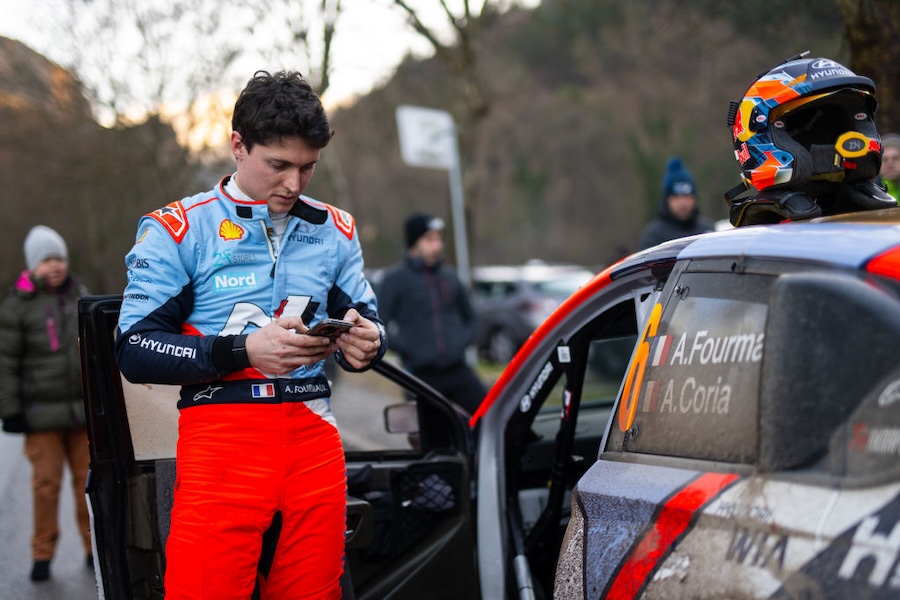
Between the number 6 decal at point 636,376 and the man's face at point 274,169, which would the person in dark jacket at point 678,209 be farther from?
the man's face at point 274,169

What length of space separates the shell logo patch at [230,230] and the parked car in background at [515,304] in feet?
41.3

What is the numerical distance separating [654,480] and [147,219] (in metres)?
1.40

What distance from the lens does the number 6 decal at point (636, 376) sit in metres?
2.37

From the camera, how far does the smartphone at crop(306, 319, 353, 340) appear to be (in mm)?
2289

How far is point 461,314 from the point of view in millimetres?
7156

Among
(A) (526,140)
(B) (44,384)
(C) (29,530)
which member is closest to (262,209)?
(B) (44,384)

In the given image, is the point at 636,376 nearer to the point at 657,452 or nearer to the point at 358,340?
the point at 657,452

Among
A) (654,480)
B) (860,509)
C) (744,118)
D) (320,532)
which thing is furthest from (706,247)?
(320,532)

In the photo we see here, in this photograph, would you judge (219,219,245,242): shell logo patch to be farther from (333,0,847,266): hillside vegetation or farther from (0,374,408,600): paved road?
(333,0,847,266): hillside vegetation

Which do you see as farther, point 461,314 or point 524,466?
point 461,314

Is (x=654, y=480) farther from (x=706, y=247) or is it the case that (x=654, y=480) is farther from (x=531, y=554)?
(x=531, y=554)

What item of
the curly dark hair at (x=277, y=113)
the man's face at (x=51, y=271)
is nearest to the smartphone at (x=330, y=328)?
the curly dark hair at (x=277, y=113)

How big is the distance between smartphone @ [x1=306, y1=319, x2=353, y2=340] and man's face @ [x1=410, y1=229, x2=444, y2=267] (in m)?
4.59

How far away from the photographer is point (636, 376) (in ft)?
7.84
